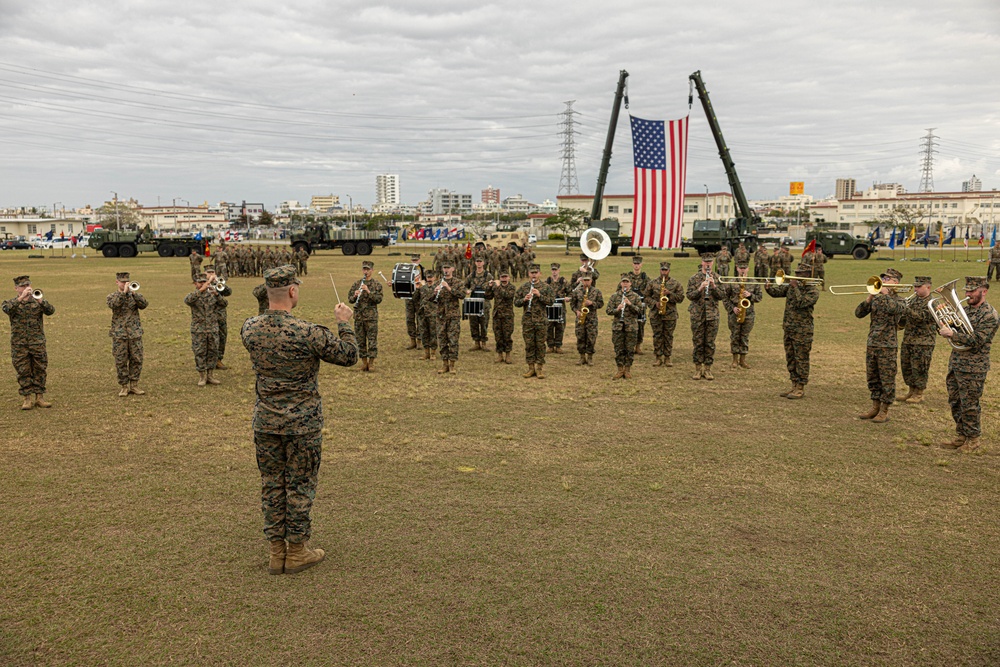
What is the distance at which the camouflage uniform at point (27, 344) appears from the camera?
31.6ft

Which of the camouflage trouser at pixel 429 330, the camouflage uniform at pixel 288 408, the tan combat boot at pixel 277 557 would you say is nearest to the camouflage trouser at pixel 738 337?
the camouflage trouser at pixel 429 330

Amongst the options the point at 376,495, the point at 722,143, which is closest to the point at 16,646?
the point at 376,495

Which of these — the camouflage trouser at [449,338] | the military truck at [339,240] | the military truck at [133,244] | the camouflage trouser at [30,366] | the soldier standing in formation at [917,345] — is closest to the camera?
the camouflage trouser at [30,366]

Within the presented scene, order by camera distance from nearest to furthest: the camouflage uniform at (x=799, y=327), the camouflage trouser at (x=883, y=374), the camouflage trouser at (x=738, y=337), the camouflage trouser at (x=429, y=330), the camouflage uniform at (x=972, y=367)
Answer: the camouflage uniform at (x=972, y=367), the camouflage trouser at (x=883, y=374), the camouflage uniform at (x=799, y=327), the camouflage trouser at (x=738, y=337), the camouflage trouser at (x=429, y=330)

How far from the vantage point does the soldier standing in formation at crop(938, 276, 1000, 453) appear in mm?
7711

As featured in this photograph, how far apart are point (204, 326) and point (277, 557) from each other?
23.2 feet

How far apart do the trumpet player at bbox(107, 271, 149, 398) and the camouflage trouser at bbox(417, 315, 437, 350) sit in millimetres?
4952

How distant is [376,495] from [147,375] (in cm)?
728

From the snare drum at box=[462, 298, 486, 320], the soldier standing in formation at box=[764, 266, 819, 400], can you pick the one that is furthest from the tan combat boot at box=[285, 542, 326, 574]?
the snare drum at box=[462, 298, 486, 320]

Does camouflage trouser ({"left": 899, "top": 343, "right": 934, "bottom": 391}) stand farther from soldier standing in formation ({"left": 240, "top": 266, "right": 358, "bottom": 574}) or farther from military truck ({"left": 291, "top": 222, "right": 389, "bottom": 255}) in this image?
military truck ({"left": 291, "top": 222, "right": 389, "bottom": 255})

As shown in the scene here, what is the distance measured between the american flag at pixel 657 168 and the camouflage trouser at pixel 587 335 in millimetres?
8900

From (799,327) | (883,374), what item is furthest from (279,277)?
(799,327)

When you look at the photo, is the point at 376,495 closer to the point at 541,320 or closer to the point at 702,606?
the point at 702,606

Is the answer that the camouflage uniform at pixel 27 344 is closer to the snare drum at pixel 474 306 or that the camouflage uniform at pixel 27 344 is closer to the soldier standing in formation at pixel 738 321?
the snare drum at pixel 474 306
